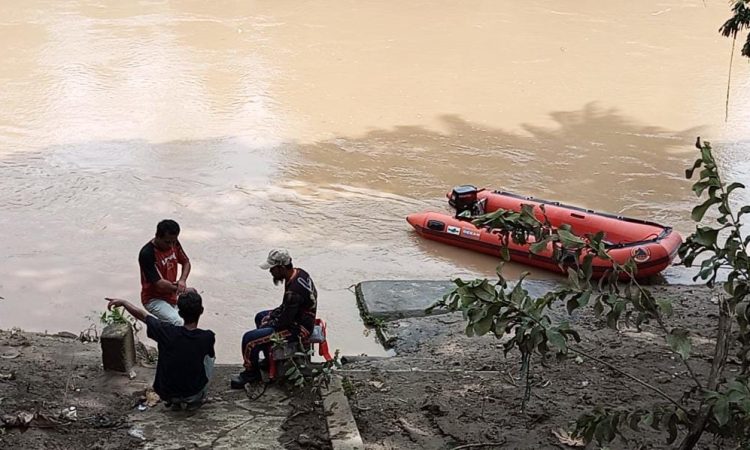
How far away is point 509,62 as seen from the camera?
598 inches

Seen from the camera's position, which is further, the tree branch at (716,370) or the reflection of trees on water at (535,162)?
the reflection of trees on water at (535,162)

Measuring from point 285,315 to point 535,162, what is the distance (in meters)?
7.02

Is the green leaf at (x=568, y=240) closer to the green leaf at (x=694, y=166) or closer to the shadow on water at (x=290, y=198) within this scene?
the green leaf at (x=694, y=166)

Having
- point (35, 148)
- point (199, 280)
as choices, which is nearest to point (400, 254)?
point (199, 280)

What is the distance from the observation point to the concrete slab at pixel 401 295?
7.08 m

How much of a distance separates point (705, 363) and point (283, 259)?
2.45 meters

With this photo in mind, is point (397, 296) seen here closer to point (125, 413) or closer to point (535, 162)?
point (125, 413)

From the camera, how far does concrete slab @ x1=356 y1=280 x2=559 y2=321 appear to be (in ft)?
23.2

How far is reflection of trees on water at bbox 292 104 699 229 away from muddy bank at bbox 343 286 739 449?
14.0ft

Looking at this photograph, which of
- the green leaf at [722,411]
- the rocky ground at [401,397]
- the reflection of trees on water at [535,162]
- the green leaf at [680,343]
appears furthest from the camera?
the reflection of trees on water at [535,162]

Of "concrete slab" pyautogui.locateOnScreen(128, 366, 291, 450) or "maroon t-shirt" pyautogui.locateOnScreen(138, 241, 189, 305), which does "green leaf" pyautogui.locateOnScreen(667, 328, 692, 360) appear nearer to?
"concrete slab" pyautogui.locateOnScreen(128, 366, 291, 450)

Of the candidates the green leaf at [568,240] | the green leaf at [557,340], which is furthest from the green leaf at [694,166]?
the green leaf at [557,340]

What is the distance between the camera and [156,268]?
5191 millimetres

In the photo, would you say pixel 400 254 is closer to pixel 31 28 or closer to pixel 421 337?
pixel 421 337
